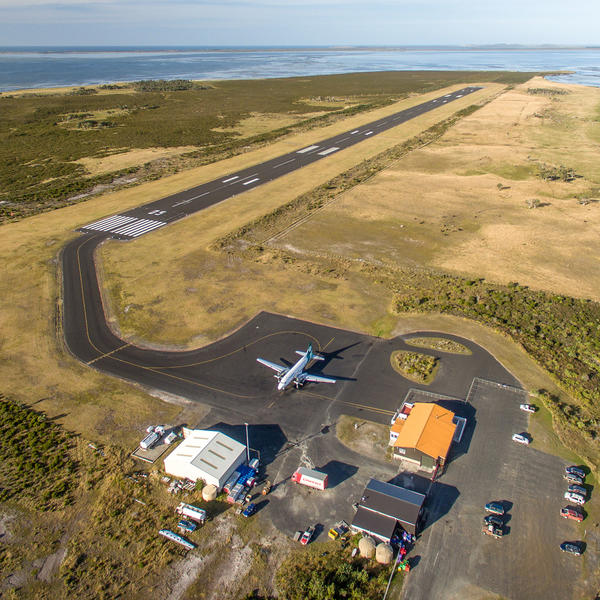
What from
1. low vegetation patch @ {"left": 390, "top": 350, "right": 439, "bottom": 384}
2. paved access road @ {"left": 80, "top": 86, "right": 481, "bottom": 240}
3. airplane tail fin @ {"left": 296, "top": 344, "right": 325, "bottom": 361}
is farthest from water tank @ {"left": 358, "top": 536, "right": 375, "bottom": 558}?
paved access road @ {"left": 80, "top": 86, "right": 481, "bottom": 240}

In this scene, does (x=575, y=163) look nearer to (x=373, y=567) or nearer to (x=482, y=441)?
(x=482, y=441)

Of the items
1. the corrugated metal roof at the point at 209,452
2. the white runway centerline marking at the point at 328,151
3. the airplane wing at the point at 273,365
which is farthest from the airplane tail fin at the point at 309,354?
the white runway centerline marking at the point at 328,151

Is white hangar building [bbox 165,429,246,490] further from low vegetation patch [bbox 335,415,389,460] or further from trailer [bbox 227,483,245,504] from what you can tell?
low vegetation patch [bbox 335,415,389,460]

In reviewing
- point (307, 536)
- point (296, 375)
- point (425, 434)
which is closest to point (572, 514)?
point (425, 434)

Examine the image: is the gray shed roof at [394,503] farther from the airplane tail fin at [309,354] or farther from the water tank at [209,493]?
the airplane tail fin at [309,354]

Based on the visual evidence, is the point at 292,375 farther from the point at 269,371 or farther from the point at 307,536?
the point at 307,536

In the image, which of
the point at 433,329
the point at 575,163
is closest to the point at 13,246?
the point at 433,329
